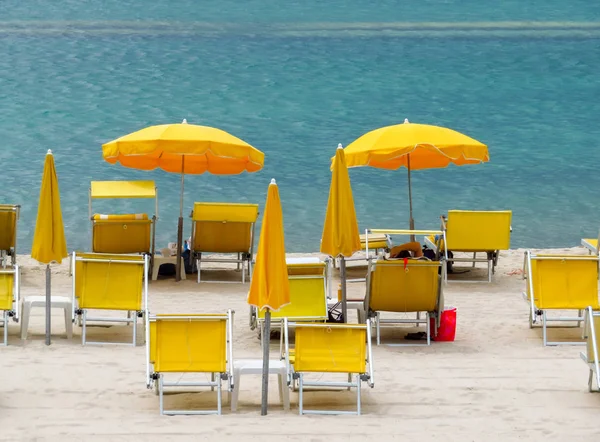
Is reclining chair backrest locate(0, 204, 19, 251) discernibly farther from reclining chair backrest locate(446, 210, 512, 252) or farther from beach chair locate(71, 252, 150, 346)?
reclining chair backrest locate(446, 210, 512, 252)

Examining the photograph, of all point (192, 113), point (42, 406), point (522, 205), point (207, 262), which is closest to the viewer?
point (42, 406)

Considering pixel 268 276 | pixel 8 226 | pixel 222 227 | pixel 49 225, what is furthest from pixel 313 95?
pixel 268 276

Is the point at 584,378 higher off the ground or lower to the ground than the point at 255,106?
lower

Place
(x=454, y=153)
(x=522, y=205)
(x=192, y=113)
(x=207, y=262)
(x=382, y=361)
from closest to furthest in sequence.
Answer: (x=382, y=361) → (x=454, y=153) → (x=207, y=262) → (x=522, y=205) → (x=192, y=113)

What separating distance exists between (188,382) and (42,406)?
2.77 feet

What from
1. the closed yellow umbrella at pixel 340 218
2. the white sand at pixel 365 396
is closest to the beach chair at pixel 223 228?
the white sand at pixel 365 396

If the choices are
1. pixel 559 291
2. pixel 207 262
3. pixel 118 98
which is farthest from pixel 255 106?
pixel 559 291

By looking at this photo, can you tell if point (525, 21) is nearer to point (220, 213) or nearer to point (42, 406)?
point (220, 213)

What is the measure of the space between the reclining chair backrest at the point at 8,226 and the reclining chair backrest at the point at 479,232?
4141 millimetres

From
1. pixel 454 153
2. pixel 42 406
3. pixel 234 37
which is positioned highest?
pixel 234 37

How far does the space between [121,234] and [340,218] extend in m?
3.27

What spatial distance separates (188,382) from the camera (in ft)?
21.6

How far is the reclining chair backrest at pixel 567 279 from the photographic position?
27.0ft

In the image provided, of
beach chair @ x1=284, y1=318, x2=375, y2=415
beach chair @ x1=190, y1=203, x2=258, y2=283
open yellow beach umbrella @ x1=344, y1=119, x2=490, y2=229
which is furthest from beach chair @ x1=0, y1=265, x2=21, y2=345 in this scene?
open yellow beach umbrella @ x1=344, y1=119, x2=490, y2=229
